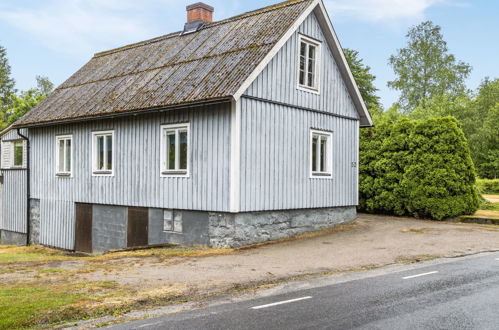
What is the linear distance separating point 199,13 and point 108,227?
946 cm

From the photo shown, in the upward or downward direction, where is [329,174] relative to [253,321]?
upward

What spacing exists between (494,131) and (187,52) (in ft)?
148

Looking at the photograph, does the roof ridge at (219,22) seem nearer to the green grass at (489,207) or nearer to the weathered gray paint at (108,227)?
the weathered gray paint at (108,227)

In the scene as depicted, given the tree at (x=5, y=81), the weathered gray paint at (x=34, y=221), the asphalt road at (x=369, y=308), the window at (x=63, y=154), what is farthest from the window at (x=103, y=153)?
the tree at (x=5, y=81)

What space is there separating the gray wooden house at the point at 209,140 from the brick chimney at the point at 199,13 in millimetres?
47

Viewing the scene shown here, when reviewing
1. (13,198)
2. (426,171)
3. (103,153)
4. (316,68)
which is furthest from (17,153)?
(426,171)

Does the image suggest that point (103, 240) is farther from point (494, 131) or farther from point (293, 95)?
point (494, 131)

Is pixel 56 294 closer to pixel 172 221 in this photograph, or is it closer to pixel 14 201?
pixel 172 221

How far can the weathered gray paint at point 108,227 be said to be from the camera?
17.5 metres

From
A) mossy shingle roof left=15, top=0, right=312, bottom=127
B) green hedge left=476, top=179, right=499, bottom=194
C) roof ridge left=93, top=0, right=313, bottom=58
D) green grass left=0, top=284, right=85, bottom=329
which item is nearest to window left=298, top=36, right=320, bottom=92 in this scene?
mossy shingle roof left=15, top=0, right=312, bottom=127

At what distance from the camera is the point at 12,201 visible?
23.2 m

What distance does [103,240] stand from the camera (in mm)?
18438

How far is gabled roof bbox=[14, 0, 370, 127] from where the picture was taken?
573 inches

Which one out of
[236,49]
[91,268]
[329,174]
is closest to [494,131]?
[329,174]
